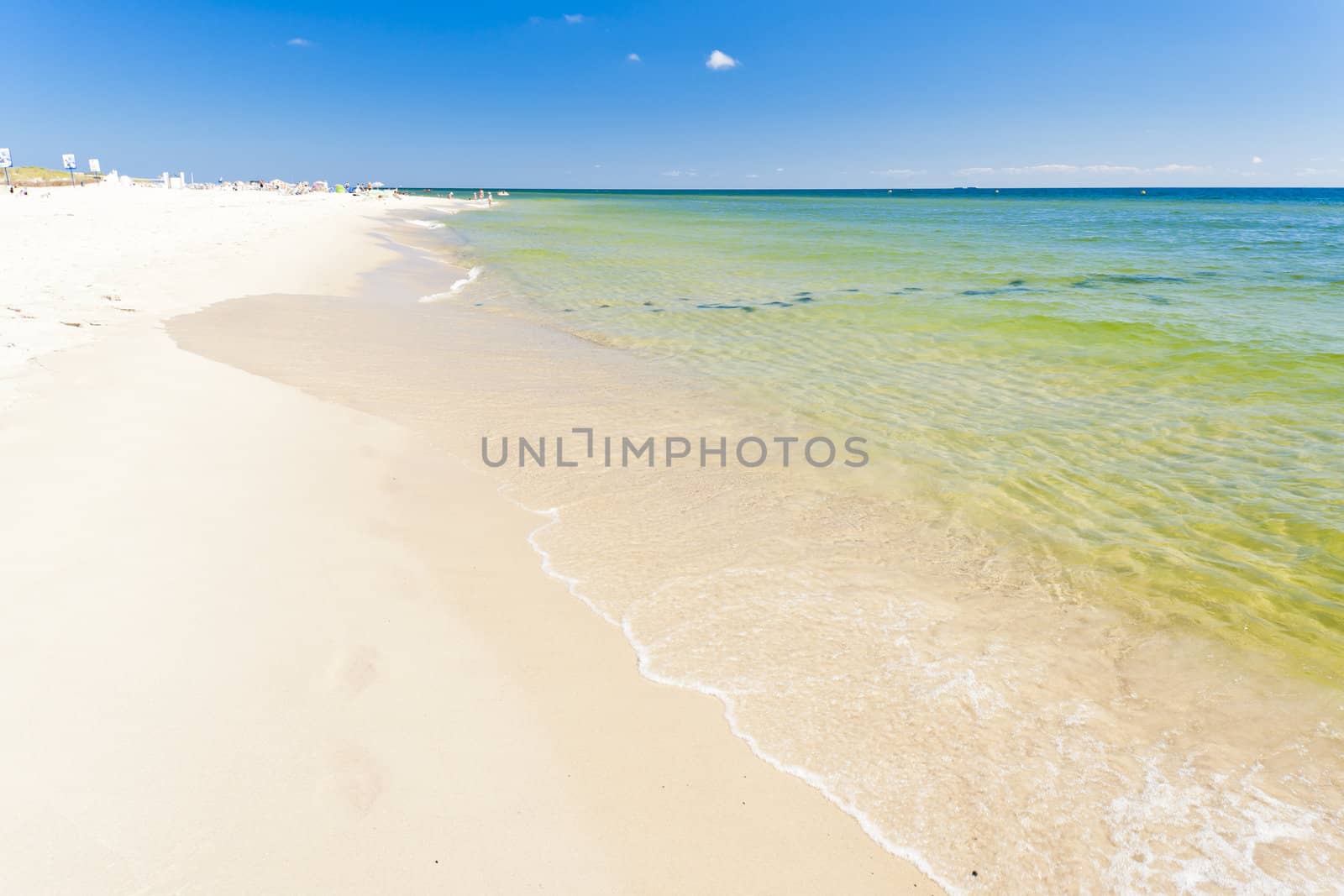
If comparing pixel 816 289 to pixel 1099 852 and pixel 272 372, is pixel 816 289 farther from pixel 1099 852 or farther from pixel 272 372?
pixel 1099 852

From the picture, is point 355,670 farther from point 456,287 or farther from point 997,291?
point 997,291

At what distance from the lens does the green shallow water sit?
509 cm

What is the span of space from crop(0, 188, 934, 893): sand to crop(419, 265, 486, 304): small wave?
10734mm

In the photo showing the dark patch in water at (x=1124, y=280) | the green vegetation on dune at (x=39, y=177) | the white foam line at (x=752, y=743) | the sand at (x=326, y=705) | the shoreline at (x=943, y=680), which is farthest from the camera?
the green vegetation on dune at (x=39, y=177)

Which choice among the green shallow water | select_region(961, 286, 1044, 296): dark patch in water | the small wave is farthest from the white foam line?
select_region(961, 286, 1044, 296): dark patch in water

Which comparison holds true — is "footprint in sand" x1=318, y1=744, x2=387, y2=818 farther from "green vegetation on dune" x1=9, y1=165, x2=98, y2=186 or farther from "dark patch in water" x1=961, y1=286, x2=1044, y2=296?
"green vegetation on dune" x1=9, y1=165, x2=98, y2=186

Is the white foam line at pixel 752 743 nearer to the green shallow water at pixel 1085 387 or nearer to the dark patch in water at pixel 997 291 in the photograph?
the green shallow water at pixel 1085 387

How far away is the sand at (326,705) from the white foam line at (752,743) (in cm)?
5

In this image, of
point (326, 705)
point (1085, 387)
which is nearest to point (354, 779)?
point (326, 705)

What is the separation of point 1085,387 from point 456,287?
15194 millimetres

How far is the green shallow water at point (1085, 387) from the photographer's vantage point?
509 cm

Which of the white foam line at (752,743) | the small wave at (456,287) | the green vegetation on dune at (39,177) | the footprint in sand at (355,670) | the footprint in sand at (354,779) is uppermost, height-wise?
the green vegetation on dune at (39,177)

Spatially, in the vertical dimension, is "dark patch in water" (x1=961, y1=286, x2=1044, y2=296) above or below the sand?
above

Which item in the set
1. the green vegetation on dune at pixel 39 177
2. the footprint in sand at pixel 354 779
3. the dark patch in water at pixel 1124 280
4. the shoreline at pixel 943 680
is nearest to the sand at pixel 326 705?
the footprint in sand at pixel 354 779
